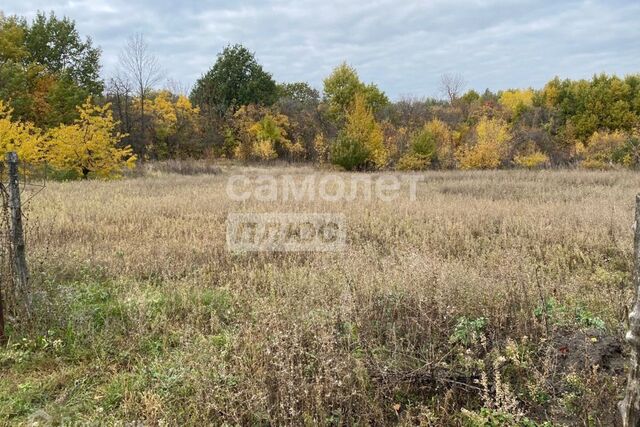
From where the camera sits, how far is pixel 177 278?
5617 mm

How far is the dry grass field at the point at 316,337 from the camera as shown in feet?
9.25

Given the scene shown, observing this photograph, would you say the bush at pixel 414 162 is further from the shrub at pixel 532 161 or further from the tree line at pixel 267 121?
the shrub at pixel 532 161

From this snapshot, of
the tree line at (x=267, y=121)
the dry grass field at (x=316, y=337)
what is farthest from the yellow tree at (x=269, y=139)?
Answer: the dry grass field at (x=316, y=337)

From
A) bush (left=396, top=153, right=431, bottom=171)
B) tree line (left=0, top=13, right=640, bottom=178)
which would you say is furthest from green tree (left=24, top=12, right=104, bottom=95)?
bush (left=396, top=153, right=431, bottom=171)

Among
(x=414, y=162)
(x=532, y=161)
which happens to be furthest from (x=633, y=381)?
(x=532, y=161)

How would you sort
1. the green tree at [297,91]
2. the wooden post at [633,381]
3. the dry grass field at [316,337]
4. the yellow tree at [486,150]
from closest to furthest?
1. the wooden post at [633,381]
2. the dry grass field at [316,337]
3. the yellow tree at [486,150]
4. the green tree at [297,91]

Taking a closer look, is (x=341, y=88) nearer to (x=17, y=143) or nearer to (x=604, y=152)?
(x=604, y=152)

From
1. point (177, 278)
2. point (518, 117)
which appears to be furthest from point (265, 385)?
point (518, 117)

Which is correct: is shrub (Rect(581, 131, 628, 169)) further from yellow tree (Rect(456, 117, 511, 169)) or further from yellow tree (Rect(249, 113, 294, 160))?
yellow tree (Rect(249, 113, 294, 160))

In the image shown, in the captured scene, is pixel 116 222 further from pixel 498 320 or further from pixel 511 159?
pixel 511 159

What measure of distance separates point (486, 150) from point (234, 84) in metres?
26.8

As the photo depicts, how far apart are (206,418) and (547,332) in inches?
106

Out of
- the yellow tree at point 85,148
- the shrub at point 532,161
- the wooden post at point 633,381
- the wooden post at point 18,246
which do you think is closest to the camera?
the wooden post at point 633,381

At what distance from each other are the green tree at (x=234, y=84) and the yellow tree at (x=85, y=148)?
2239 centimetres
